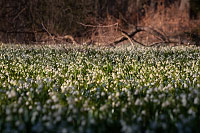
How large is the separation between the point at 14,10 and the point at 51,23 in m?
2.82

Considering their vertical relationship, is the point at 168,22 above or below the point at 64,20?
below

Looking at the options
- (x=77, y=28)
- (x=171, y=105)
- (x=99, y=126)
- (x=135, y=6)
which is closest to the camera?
(x=99, y=126)

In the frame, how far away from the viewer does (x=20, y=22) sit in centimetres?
1577

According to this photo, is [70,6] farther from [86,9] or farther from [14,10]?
[14,10]

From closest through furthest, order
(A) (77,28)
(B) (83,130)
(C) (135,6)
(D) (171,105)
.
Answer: (B) (83,130) → (D) (171,105) → (A) (77,28) → (C) (135,6)

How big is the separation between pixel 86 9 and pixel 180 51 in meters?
7.46

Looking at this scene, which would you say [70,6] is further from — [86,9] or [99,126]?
[99,126]

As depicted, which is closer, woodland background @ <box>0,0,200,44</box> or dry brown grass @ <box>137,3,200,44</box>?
woodland background @ <box>0,0,200,44</box>

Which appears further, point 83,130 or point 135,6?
point 135,6

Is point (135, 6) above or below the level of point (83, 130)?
above

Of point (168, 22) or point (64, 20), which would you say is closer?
point (168, 22)

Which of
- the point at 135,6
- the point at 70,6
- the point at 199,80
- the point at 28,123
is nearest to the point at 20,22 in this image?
the point at 70,6

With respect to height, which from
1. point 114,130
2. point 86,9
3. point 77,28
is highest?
point 86,9

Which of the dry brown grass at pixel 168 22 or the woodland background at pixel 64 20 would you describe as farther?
the dry brown grass at pixel 168 22
